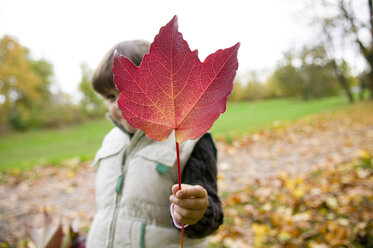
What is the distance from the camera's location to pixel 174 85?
363 mm

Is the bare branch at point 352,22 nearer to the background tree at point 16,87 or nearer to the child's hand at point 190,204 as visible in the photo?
the child's hand at point 190,204

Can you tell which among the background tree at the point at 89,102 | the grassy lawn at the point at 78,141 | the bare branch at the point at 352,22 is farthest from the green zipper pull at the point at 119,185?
the background tree at the point at 89,102

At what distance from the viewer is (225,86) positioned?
355mm

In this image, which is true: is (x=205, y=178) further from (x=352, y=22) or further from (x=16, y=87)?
(x=16, y=87)

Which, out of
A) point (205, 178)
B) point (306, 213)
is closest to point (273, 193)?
point (306, 213)

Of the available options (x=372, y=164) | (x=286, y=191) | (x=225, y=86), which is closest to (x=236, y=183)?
(x=286, y=191)

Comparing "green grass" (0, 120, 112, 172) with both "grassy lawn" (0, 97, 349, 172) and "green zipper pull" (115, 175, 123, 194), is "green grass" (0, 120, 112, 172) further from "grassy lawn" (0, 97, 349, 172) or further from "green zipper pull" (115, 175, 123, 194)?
"green zipper pull" (115, 175, 123, 194)

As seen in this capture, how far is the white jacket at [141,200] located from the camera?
105 cm

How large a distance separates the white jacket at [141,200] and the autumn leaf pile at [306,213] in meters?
1.09

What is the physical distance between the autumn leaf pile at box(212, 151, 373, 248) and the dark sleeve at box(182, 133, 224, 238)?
1.20 meters

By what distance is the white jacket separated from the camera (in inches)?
41.4

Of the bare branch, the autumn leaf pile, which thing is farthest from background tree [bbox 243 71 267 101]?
the autumn leaf pile

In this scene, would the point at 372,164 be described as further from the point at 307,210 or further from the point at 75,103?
the point at 75,103

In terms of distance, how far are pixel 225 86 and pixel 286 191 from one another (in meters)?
2.72
